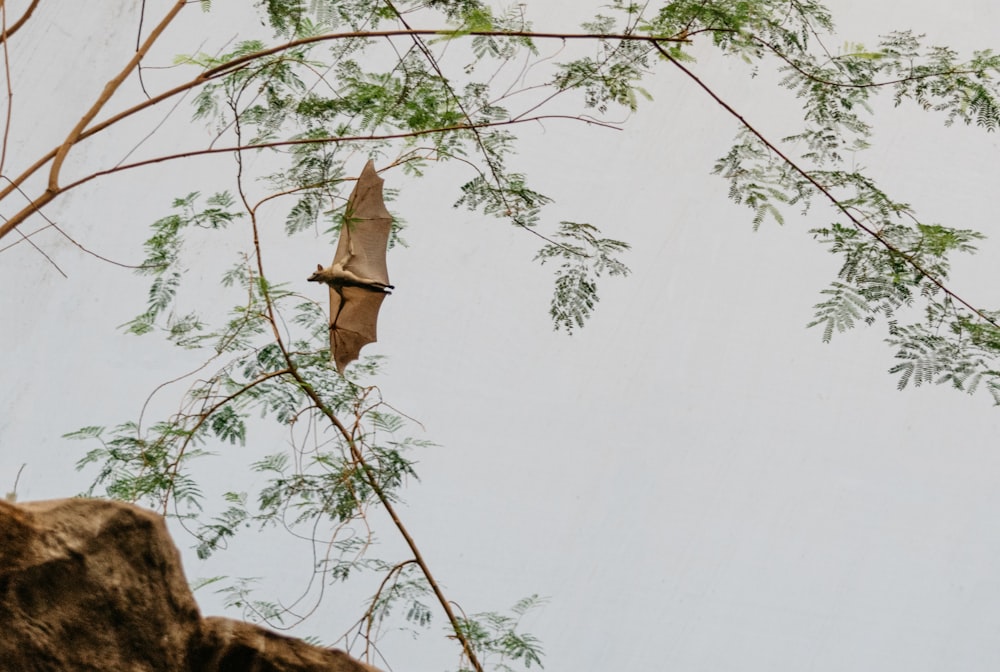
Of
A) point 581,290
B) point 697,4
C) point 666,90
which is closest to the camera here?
point 697,4

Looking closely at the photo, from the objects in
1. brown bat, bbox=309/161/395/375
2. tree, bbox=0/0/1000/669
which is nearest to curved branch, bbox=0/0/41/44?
tree, bbox=0/0/1000/669

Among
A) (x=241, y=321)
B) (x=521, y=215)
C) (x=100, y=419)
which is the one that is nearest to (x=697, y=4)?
(x=521, y=215)

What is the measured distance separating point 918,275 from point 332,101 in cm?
86

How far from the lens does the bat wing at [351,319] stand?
1473 mm

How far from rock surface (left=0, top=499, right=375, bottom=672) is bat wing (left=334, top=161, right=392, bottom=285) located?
0.62 meters

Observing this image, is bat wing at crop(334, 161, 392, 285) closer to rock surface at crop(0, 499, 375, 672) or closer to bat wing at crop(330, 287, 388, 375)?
bat wing at crop(330, 287, 388, 375)

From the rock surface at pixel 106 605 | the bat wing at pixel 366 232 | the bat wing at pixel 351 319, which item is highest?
the bat wing at pixel 366 232

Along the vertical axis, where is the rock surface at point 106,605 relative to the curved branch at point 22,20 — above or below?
below

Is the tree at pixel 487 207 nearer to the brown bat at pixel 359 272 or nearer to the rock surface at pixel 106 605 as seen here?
the brown bat at pixel 359 272

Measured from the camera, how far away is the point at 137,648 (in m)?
0.89

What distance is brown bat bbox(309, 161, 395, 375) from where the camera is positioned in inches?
57.1

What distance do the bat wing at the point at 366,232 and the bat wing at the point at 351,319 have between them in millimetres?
29

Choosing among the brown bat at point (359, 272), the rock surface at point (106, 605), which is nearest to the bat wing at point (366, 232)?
the brown bat at point (359, 272)

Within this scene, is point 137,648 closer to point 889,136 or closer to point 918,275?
point 918,275
